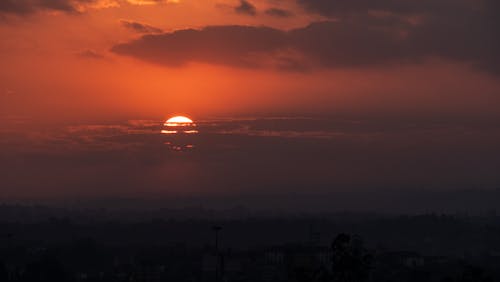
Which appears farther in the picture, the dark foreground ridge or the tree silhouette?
the dark foreground ridge

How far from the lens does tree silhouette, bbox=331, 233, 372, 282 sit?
31.1 m

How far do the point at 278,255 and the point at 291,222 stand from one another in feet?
258

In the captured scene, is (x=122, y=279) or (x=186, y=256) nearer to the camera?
(x=122, y=279)

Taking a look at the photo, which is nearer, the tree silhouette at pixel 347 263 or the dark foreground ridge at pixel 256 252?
the tree silhouette at pixel 347 263

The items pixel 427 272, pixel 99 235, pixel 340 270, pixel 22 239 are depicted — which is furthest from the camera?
pixel 99 235

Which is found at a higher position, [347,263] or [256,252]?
[347,263]

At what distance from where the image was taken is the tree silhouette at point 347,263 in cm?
3106

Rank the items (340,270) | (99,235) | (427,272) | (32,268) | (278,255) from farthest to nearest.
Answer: (99,235), (278,255), (32,268), (427,272), (340,270)

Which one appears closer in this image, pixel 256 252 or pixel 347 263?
pixel 347 263

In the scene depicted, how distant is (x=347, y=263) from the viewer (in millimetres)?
31062

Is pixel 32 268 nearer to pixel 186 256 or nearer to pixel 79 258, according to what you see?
pixel 79 258

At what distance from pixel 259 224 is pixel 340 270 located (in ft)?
441

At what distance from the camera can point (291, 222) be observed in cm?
17338

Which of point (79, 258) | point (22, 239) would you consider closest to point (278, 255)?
point (79, 258)
